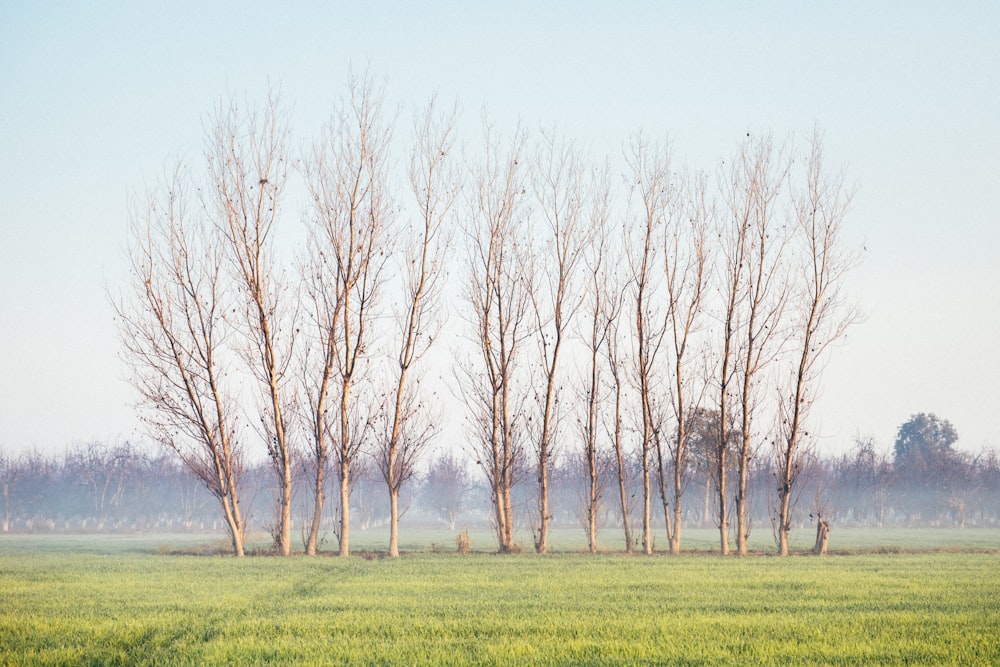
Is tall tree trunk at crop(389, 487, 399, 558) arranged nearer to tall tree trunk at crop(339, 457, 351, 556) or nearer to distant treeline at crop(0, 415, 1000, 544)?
tall tree trunk at crop(339, 457, 351, 556)

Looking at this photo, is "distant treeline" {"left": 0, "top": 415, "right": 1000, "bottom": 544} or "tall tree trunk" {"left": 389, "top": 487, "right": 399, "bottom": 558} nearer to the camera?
"tall tree trunk" {"left": 389, "top": 487, "right": 399, "bottom": 558}

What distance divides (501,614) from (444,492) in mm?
92915

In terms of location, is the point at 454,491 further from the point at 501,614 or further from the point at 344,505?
the point at 501,614

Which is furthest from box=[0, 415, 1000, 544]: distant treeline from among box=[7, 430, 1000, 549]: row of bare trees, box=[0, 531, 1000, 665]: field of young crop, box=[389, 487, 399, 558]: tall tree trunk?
box=[0, 531, 1000, 665]: field of young crop

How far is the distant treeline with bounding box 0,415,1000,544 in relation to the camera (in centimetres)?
8169

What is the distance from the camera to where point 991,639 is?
10422 millimetres

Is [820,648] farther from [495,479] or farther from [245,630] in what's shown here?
[495,479]

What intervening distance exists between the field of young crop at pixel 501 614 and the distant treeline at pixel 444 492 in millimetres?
54767

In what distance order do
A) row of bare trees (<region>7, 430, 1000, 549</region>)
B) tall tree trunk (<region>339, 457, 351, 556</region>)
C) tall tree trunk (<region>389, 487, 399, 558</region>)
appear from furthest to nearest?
row of bare trees (<region>7, 430, 1000, 549</region>), tall tree trunk (<region>339, 457, 351, 556</region>), tall tree trunk (<region>389, 487, 399, 558</region>)

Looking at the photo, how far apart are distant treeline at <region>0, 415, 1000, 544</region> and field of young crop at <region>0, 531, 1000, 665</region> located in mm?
54767

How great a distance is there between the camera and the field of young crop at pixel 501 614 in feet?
32.2

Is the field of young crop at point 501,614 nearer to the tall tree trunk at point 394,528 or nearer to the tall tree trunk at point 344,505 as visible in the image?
the tall tree trunk at point 394,528

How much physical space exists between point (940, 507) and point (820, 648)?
83774mm

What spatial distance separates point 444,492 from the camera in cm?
10425
